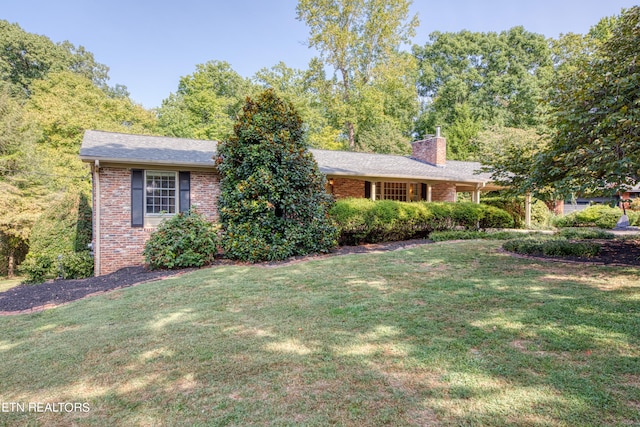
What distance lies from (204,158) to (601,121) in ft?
31.8

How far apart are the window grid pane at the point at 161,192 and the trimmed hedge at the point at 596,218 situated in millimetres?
18298

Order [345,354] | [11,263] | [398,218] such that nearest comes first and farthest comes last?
1. [345,354]
2. [398,218]
3. [11,263]

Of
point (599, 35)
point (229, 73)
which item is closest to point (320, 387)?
point (229, 73)

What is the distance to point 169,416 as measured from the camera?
241 centimetres

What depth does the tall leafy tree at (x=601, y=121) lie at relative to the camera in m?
5.88

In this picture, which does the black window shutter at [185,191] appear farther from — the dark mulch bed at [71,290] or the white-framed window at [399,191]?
the white-framed window at [399,191]

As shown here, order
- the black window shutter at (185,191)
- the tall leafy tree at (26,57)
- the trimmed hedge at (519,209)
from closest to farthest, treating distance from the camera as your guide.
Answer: the black window shutter at (185,191) → the trimmed hedge at (519,209) → the tall leafy tree at (26,57)

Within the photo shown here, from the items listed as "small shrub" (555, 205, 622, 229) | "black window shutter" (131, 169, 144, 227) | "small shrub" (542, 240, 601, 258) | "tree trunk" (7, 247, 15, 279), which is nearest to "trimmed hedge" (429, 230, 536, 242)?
"small shrub" (542, 240, 601, 258)

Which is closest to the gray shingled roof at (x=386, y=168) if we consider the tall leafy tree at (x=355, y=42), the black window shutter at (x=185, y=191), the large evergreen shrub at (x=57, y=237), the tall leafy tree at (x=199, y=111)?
the black window shutter at (x=185, y=191)

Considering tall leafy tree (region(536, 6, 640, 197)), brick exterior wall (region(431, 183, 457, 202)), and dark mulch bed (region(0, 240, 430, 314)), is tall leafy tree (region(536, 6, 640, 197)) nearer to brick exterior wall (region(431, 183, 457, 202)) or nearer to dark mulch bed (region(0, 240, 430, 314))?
dark mulch bed (region(0, 240, 430, 314))

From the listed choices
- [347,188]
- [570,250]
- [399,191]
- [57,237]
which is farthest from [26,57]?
[570,250]

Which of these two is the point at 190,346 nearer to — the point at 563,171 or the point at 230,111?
the point at 563,171

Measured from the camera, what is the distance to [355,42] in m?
25.3

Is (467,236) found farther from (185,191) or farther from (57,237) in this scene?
(57,237)
